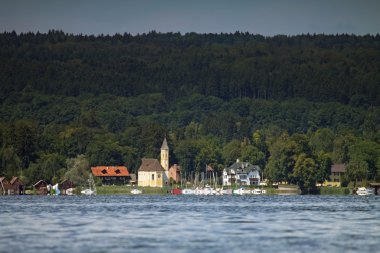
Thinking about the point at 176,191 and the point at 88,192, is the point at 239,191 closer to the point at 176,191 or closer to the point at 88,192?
the point at 176,191

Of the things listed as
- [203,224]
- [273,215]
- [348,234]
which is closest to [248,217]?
[273,215]

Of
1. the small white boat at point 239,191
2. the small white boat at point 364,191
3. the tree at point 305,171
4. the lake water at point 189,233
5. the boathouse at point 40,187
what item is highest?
the tree at point 305,171

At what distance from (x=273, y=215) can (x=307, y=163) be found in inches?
3237

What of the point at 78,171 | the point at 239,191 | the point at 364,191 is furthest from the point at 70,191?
the point at 364,191

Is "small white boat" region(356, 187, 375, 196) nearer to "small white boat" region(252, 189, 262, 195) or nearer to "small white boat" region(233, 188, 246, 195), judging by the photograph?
"small white boat" region(252, 189, 262, 195)

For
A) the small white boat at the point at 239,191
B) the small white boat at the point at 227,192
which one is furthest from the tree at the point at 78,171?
the small white boat at the point at 239,191

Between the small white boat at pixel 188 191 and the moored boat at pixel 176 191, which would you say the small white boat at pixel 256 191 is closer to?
the small white boat at pixel 188 191

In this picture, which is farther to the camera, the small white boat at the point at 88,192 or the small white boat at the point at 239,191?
the small white boat at the point at 239,191

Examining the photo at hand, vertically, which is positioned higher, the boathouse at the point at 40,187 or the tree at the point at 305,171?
the tree at the point at 305,171

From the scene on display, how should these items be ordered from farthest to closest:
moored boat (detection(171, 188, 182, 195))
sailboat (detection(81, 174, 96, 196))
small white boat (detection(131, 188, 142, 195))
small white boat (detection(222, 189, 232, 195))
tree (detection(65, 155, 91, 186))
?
small white boat (detection(222, 189, 232, 195))
moored boat (detection(171, 188, 182, 195))
small white boat (detection(131, 188, 142, 195))
tree (detection(65, 155, 91, 186))
sailboat (detection(81, 174, 96, 196))

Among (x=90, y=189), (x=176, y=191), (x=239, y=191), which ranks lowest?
(x=239, y=191)

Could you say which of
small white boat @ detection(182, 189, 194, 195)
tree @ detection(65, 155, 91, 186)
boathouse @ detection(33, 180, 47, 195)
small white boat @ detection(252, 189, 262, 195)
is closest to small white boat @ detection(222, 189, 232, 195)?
small white boat @ detection(252, 189, 262, 195)

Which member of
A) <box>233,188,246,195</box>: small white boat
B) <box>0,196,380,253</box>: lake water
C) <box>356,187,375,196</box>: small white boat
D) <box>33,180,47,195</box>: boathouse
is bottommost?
<box>0,196,380,253</box>: lake water

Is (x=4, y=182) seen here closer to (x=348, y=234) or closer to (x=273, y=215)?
(x=273, y=215)
